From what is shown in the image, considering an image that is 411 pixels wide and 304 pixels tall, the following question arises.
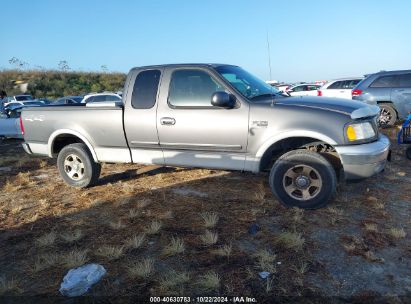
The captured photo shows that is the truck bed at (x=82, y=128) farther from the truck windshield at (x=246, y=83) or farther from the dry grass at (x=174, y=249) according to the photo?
the dry grass at (x=174, y=249)

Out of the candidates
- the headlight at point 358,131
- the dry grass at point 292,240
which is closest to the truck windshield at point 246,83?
the headlight at point 358,131

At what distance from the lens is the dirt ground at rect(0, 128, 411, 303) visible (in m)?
2.91

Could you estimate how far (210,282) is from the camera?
2.89 meters

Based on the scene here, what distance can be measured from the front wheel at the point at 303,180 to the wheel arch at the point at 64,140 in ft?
9.85

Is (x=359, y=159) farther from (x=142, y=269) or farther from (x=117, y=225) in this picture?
(x=117, y=225)

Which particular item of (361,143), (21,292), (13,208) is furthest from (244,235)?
(13,208)

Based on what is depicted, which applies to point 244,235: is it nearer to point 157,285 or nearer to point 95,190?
point 157,285

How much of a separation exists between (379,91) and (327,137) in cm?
742

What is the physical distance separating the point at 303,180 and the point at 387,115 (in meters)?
7.52

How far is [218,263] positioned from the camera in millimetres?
3270

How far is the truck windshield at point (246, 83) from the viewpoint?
4.79 m

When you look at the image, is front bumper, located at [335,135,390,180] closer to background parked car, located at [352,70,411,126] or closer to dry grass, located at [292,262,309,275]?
dry grass, located at [292,262,309,275]

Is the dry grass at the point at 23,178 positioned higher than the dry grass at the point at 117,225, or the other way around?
the dry grass at the point at 23,178

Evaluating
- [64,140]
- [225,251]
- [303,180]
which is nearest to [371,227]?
[303,180]
